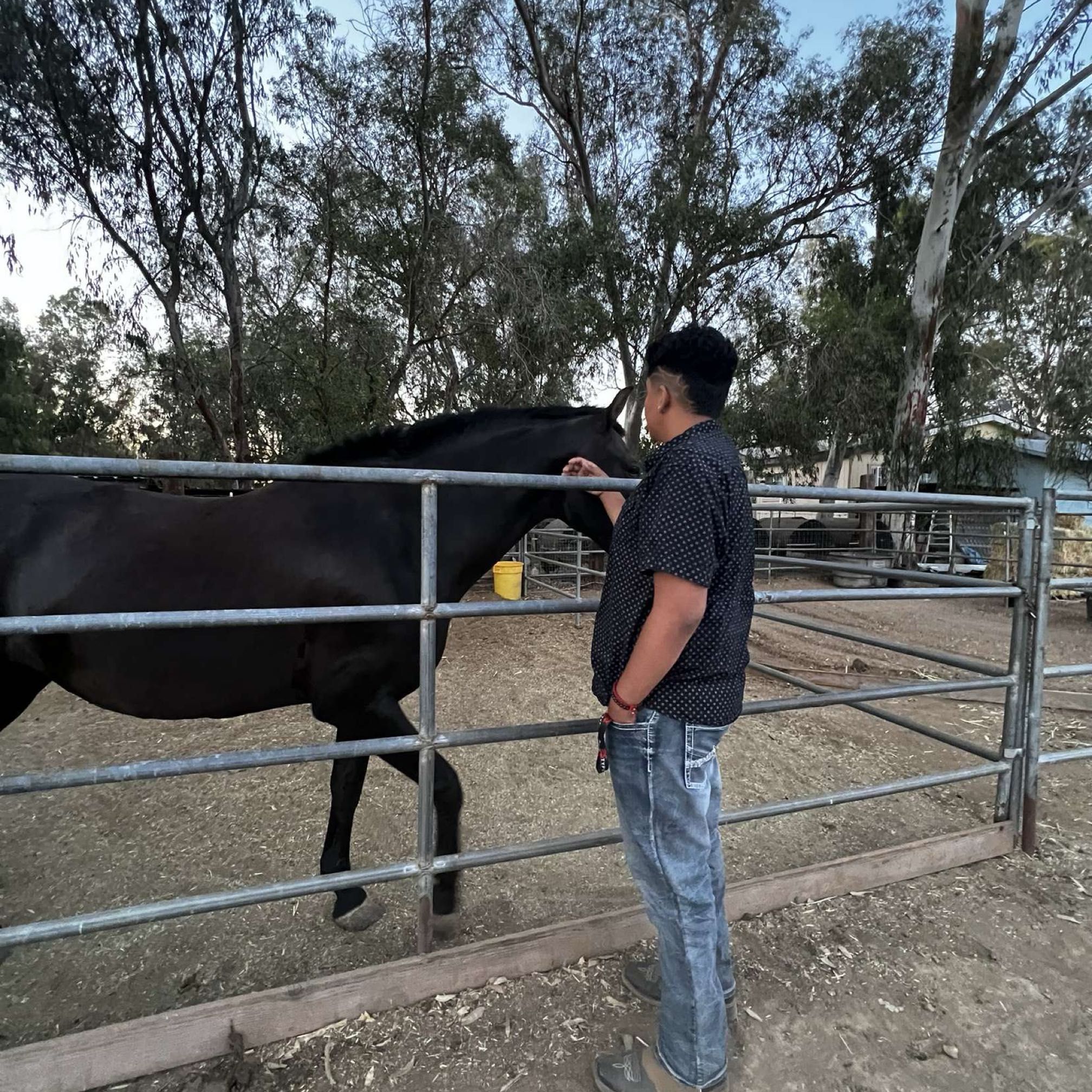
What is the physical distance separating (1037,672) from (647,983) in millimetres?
1913

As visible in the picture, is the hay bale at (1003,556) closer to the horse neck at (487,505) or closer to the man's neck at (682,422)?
the horse neck at (487,505)

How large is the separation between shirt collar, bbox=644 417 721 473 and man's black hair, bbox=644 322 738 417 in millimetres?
20

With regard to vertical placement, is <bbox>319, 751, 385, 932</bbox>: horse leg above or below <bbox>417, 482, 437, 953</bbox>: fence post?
below

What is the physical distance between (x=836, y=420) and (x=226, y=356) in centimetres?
1213

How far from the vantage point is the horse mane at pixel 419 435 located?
7.34 feet

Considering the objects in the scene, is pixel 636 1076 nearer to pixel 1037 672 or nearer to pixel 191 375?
pixel 1037 672

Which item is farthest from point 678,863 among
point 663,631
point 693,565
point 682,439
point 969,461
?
point 969,461

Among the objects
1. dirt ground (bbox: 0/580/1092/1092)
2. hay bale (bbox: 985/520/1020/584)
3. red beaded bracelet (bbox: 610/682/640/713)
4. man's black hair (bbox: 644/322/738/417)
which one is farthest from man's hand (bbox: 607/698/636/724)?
hay bale (bbox: 985/520/1020/584)

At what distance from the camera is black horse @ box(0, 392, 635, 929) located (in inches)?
79.0

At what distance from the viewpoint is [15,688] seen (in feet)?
7.23

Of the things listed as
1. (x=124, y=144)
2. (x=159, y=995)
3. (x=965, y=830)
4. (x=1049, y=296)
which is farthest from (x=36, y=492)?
(x=1049, y=296)

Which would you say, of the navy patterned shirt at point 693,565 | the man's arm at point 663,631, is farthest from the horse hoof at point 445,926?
the man's arm at point 663,631

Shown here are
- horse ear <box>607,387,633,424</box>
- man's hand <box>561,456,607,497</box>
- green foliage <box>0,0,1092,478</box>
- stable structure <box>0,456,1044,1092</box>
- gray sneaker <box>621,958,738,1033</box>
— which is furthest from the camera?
green foliage <box>0,0,1092,478</box>

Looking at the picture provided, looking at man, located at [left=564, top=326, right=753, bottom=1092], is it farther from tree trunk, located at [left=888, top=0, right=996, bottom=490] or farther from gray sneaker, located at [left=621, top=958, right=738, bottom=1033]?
tree trunk, located at [left=888, top=0, right=996, bottom=490]
